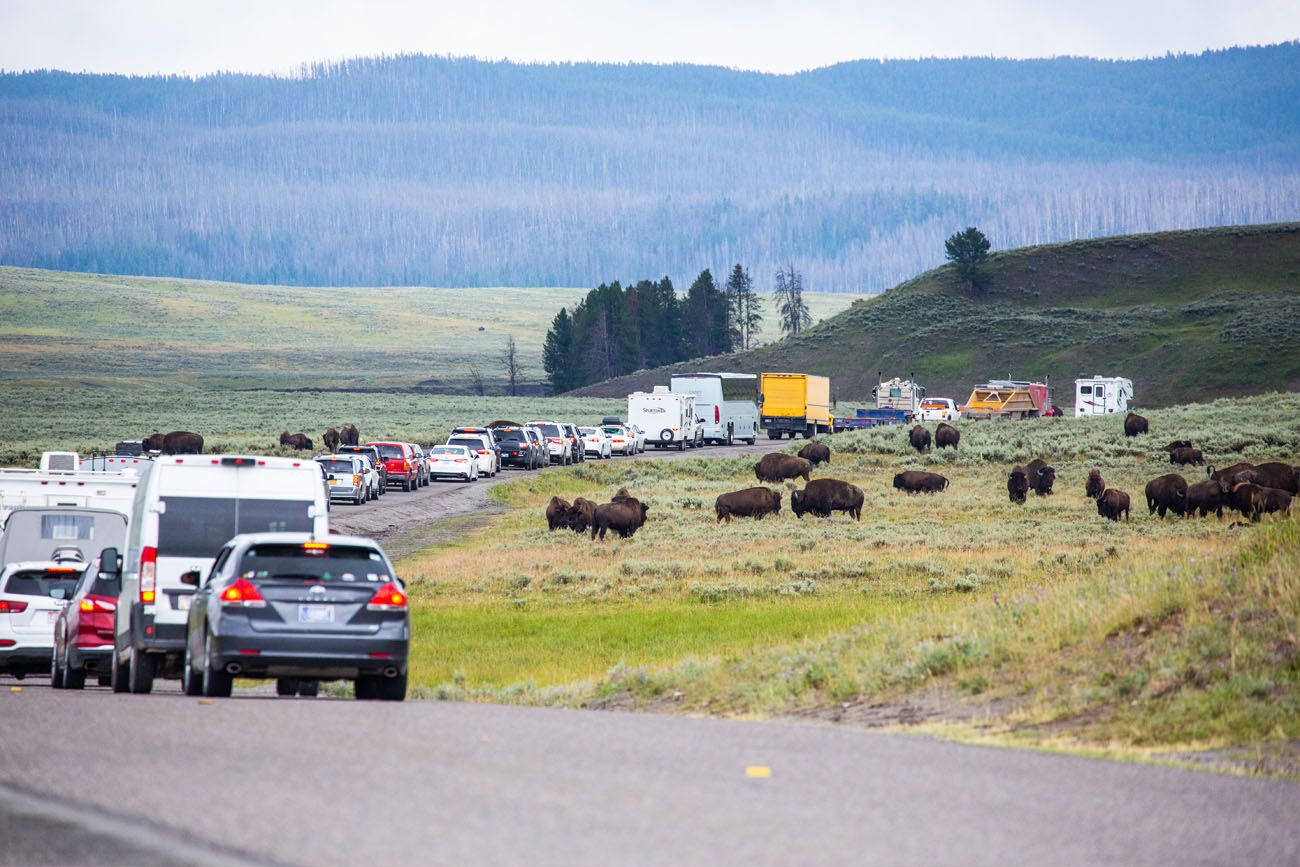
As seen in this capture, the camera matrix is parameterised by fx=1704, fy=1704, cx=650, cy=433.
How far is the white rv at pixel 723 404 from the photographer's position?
88.3 meters

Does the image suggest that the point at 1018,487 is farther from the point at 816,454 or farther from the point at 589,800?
the point at 589,800

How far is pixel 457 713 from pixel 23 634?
10207 millimetres

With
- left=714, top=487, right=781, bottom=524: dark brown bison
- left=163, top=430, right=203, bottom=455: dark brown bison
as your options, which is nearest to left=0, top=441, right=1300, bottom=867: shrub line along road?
left=714, top=487, right=781, bottom=524: dark brown bison

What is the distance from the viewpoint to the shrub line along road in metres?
7.81

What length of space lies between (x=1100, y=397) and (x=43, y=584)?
7581 cm

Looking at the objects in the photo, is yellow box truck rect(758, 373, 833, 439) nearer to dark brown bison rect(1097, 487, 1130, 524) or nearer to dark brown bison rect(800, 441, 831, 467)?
dark brown bison rect(800, 441, 831, 467)

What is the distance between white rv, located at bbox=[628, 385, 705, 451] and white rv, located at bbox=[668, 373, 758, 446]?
3.14m

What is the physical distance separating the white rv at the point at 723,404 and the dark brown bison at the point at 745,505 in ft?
135

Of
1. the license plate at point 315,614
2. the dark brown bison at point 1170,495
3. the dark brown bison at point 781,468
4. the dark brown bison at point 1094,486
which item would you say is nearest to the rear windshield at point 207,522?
the license plate at point 315,614

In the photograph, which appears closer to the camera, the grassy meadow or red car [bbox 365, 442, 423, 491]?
the grassy meadow

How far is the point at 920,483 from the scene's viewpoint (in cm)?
5338

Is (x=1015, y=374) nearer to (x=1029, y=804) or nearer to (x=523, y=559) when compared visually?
(x=523, y=559)

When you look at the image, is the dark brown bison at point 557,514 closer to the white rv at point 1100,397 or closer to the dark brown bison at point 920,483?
the dark brown bison at point 920,483

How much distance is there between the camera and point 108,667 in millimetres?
19969
